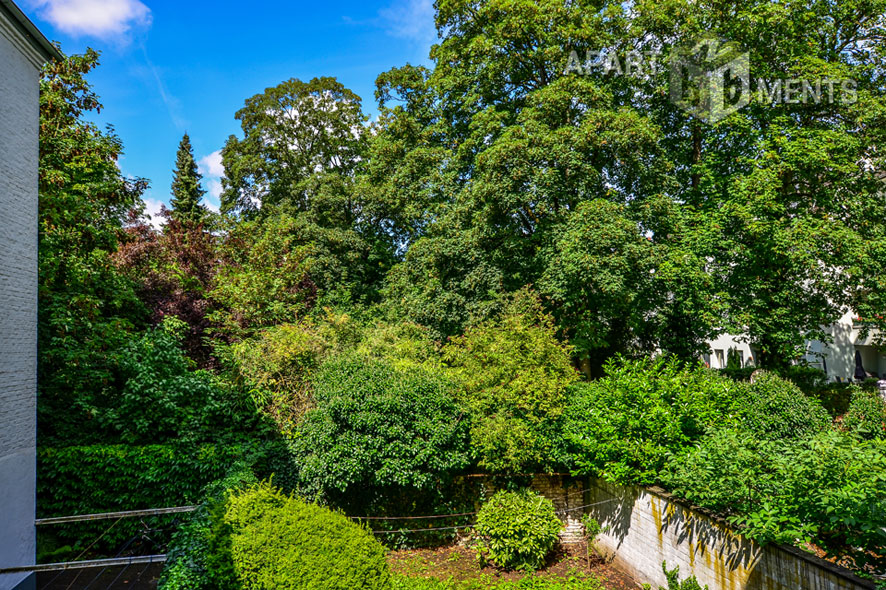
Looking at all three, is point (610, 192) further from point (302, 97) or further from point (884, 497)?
point (302, 97)

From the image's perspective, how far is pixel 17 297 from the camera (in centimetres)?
659

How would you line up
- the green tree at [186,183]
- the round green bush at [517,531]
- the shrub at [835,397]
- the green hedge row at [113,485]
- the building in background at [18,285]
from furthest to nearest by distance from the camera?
the green tree at [186,183]
the shrub at [835,397]
the round green bush at [517,531]
the green hedge row at [113,485]
the building in background at [18,285]

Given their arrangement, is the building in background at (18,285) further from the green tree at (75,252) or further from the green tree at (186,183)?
the green tree at (186,183)

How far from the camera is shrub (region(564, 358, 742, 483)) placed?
329 inches

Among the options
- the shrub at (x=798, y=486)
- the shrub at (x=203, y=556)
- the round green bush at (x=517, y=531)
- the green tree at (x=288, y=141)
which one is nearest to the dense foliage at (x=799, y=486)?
the shrub at (x=798, y=486)

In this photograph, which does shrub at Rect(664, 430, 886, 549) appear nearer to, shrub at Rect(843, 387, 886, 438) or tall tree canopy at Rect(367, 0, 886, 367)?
shrub at Rect(843, 387, 886, 438)

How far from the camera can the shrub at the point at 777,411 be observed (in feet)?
27.0

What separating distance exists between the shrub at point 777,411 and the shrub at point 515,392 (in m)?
3.38

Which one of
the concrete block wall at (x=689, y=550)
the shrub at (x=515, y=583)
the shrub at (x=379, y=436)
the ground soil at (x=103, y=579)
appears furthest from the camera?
the shrub at (x=379, y=436)

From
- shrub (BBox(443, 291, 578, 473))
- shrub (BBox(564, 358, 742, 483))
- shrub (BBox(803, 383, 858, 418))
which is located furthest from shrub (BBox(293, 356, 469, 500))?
shrub (BBox(803, 383, 858, 418))

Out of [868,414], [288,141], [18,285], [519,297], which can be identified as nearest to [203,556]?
[18,285]

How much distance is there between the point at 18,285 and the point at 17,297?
19cm

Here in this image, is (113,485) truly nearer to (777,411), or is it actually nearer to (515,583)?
(515,583)

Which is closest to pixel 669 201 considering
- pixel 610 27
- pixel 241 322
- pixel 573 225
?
pixel 573 225
